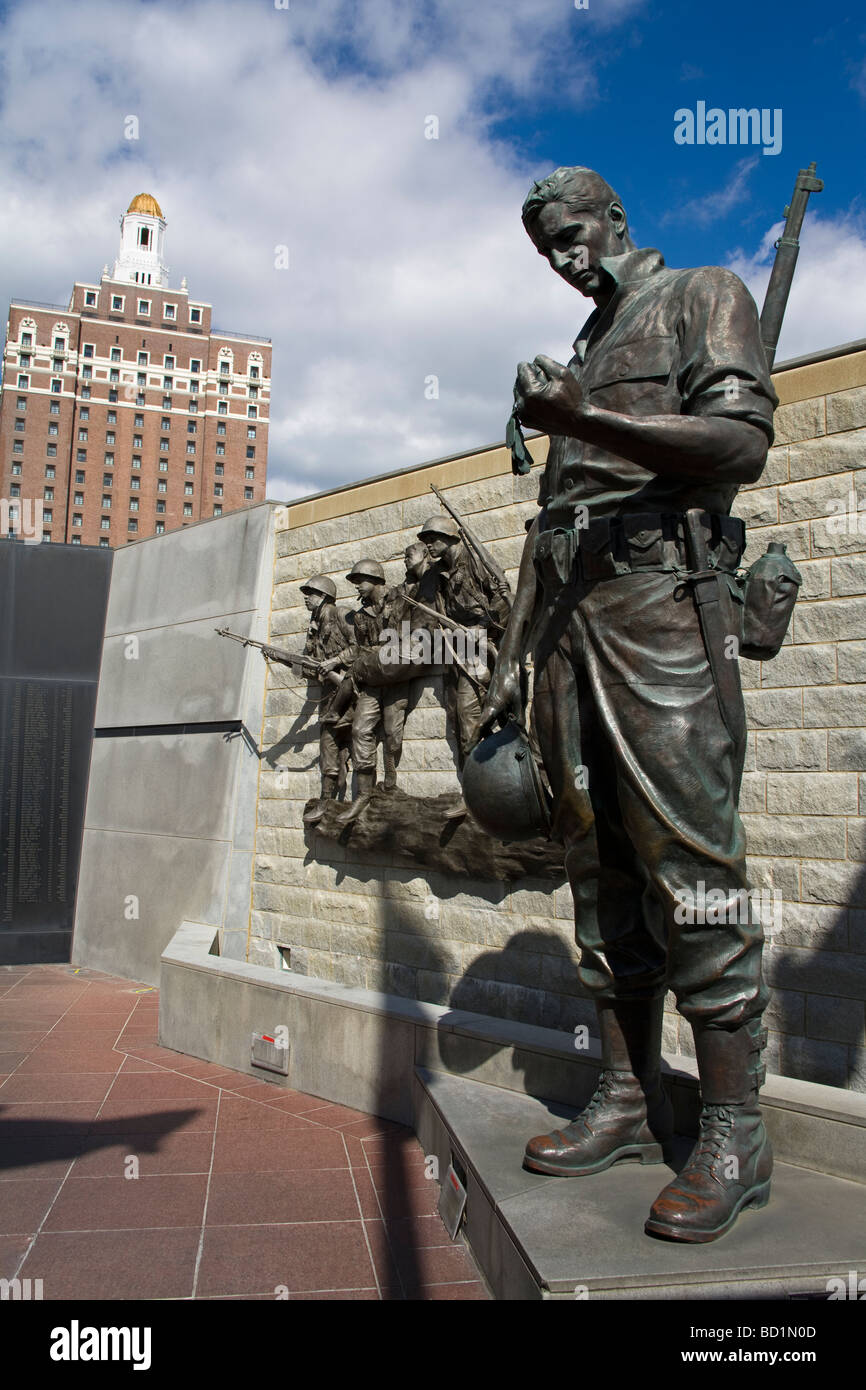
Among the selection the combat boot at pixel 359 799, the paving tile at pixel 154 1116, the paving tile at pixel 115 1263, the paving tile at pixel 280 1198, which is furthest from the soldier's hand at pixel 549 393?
the combat boot at pixel 359 799

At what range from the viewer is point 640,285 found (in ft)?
9.42

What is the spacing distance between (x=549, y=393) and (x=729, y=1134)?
1958 millimetres

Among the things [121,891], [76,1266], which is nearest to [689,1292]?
[76,1266]

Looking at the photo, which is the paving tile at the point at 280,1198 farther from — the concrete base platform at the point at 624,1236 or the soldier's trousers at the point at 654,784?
the soldier's trousers at the point at 654,784

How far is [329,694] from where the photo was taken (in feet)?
25.1

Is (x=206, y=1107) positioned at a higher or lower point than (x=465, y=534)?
lower

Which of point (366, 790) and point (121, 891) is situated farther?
point (121, 891)

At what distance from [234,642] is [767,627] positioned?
6709 millimetres

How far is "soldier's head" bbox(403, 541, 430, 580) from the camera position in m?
6.73

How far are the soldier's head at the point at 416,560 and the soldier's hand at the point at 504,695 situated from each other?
371 centimetres

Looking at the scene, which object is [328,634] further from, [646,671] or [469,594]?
[646,671]

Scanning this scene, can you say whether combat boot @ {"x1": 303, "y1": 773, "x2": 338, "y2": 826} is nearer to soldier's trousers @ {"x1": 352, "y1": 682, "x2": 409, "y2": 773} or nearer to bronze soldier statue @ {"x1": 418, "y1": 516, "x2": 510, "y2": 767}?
soldier's trousers @ {"x1": 352, "y1": 682, "x2": 409, "y2": 773}

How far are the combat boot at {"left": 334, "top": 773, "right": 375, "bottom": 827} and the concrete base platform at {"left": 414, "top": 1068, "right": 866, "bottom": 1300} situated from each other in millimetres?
3954
